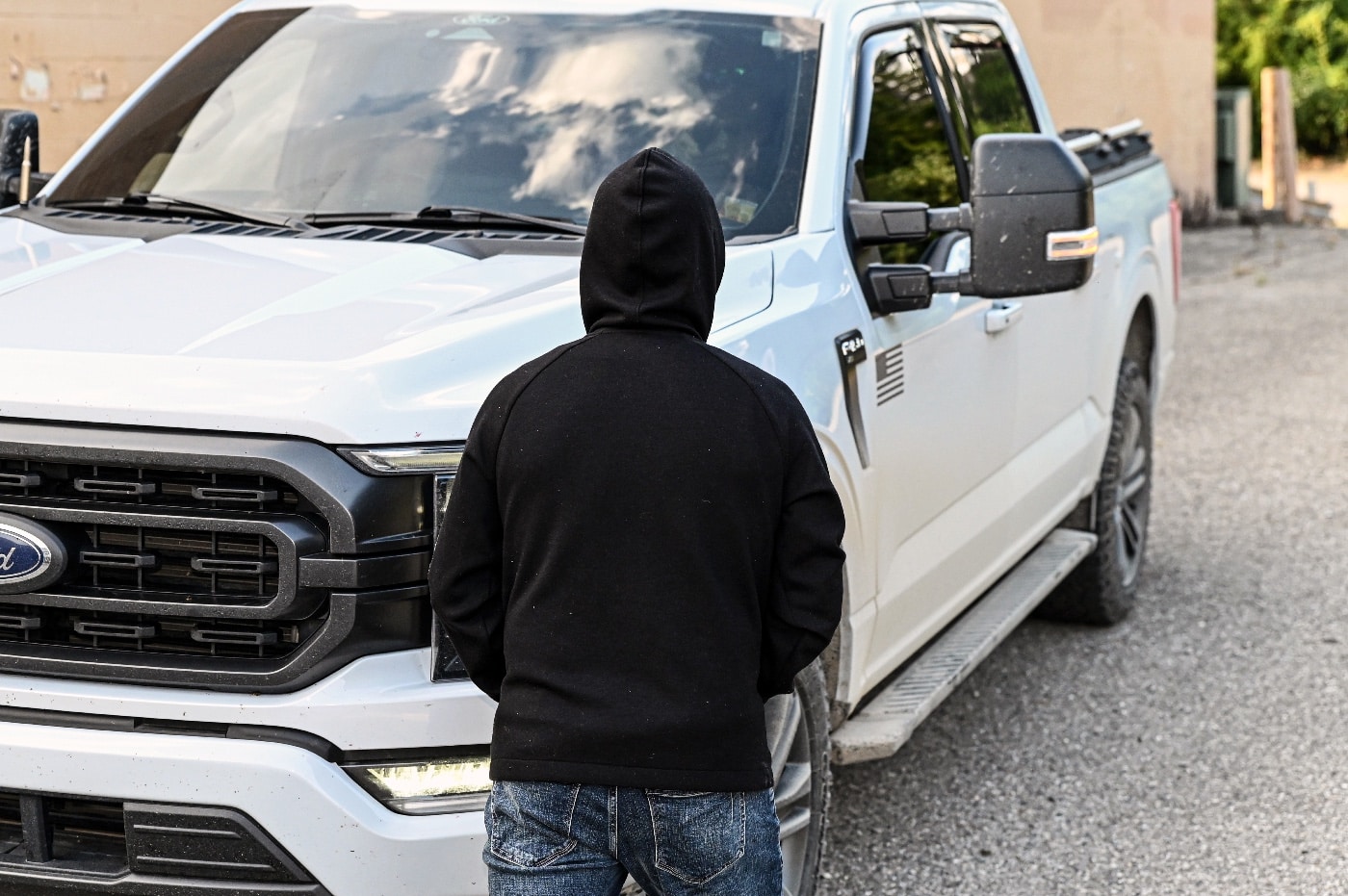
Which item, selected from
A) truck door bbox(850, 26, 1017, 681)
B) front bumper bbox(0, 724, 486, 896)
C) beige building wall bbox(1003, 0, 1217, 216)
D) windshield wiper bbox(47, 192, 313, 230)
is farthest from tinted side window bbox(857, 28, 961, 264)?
beige building wall bbox(1003, 0, 1217, 216)

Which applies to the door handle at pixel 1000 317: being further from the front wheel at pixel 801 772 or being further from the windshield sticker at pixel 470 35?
the windshield sticker at pixel 470 35

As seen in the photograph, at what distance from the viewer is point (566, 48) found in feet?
14.1

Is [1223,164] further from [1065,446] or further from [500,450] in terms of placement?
[500,450]

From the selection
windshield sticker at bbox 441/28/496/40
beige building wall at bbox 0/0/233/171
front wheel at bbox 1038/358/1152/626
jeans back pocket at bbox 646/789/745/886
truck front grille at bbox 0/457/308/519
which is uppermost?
beige building wall at bbox 0/0/233/171

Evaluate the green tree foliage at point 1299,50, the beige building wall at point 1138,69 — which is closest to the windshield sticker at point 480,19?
the beige building wall at point 1138,69

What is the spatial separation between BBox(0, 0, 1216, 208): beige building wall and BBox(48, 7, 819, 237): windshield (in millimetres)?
5202

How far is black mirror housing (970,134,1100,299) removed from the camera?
12.3 ft

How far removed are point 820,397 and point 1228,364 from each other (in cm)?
835

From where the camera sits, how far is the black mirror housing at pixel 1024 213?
3.73 m

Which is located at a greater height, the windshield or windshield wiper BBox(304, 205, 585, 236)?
the windshield

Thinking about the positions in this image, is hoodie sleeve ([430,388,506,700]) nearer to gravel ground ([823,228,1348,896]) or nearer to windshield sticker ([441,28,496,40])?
gravel ground ([823,228,1348,896])

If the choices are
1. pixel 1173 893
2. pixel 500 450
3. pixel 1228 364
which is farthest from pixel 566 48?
pixel 1228 364

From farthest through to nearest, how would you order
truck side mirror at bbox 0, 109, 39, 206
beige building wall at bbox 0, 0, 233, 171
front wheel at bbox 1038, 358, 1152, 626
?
beige building wall at bbox 0, 0, 233, 171
front wheel at bbox 1038, 358, 1152, 626
truck side mirror at bbox 0, 109, 39, 206

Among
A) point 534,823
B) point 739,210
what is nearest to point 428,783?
point 534,823
